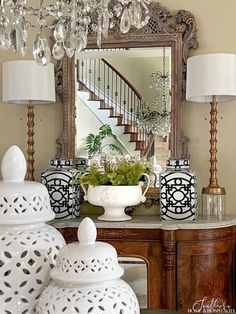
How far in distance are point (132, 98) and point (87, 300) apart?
2.29 m

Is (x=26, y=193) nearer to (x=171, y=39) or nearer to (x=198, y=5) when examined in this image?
(x=171, y=39)

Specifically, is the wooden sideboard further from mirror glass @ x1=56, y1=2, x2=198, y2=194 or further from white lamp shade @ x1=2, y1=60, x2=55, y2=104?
white lamp shade @ x1=2, y1=60, x2=55, y2=104

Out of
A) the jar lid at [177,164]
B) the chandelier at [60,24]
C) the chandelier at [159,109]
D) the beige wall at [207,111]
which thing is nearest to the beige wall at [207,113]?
the beige wall at [207,111]

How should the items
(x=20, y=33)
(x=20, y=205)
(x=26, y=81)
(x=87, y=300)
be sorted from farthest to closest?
1. (x=26, y=81)
2. (x=20, y=33)
3. (x=20, y=205)
4. (x=87, y=300)

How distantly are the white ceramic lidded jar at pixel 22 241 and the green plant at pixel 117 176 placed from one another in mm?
1621

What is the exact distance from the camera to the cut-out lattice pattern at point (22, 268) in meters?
0.91

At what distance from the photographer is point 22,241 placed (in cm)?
94

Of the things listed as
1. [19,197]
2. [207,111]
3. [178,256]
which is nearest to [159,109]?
[207,111]

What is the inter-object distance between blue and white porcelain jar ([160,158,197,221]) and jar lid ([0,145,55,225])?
5.85 ft

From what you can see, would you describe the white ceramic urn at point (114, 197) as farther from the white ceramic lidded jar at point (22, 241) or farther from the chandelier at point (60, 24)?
the white ceramic lidded jar at point (22, 241)

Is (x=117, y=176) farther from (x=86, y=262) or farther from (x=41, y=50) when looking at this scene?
(x=86, y=262)

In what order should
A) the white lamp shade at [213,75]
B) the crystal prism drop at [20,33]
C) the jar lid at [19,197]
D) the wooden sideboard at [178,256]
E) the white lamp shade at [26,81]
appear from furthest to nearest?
the white lamp shade at [26,81] → the white lamp shade at [213,75] → the wooden sideboard at [178,256] → the crystal prism drop at [20,33] → the jar lid at [19,197]

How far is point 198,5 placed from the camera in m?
3.09

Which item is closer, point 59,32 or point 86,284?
point 86,284
